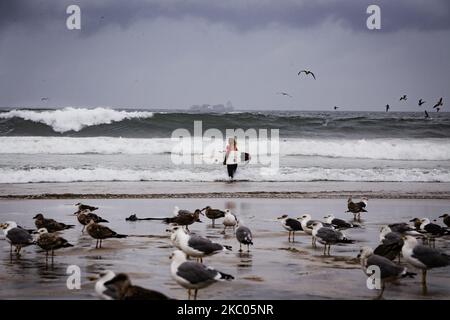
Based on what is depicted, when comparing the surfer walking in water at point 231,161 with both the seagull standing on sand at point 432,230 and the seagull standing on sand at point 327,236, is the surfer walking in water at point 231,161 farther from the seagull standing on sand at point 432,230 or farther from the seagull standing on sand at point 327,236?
the seagull standing on sand at point 327,236

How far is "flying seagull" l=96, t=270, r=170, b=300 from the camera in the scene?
14.9 ft

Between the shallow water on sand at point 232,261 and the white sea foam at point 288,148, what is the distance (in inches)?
442

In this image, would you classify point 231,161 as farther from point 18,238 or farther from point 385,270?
point 385,270

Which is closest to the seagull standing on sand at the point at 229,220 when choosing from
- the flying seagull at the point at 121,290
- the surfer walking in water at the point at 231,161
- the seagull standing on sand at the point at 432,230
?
the seagull standing on sand at the point at 432,230

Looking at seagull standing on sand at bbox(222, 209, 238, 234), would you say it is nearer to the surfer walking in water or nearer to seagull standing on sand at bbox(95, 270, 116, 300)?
seagull standing on sand at bbox(95, 270, 116, 300)

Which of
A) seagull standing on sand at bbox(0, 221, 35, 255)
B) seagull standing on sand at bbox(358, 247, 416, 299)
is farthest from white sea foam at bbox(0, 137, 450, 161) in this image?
seagull standing on sand at bbox(358, 247, 416, 299)

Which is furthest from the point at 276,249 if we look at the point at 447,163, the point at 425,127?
the point at 425,127

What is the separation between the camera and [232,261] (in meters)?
6.98

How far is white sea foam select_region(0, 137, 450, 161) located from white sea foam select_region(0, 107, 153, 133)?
520cm

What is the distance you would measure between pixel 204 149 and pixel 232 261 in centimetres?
1667

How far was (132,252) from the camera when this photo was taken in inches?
291
